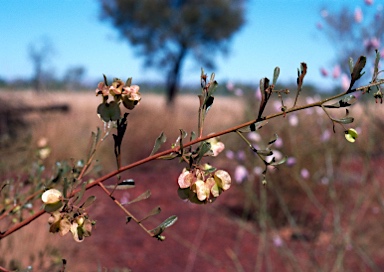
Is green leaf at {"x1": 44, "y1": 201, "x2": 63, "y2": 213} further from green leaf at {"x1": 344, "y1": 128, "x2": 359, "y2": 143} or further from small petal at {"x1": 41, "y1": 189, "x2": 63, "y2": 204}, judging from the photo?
green leaf at {"x1": 344, "y1": 128, "x2": 359, "y2": 143}

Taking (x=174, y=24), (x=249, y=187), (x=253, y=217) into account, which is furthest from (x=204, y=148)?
(x=174, y=24)

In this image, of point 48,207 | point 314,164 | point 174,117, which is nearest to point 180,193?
point 48,207

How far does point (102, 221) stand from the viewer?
441 centimetres

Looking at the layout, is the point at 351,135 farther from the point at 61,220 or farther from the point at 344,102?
the point at 61,220

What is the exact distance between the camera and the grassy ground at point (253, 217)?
3.01 meters

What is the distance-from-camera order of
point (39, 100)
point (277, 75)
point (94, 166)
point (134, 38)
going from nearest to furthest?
point (277, 75) → point (94, 166) → point (39, 100) → point (134, 38)

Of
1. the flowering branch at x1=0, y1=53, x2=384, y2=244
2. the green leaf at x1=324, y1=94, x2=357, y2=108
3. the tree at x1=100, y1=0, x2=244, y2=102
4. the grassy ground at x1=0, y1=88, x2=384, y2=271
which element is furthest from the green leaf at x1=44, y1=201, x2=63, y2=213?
the tree at x1=100, y1=0, x2=244, y2=102

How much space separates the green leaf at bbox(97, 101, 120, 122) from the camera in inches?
30.6

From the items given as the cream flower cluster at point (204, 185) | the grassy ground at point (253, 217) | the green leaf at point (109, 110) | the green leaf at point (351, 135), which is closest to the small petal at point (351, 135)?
the green leaf at point (351, 135)

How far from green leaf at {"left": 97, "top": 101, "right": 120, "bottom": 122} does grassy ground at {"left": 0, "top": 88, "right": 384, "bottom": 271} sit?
1.29 m

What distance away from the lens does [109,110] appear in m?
0.78

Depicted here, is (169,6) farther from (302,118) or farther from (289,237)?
(289,237)

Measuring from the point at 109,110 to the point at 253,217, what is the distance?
4632mm

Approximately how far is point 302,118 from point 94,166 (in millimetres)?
5181
